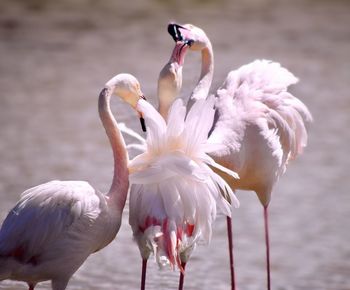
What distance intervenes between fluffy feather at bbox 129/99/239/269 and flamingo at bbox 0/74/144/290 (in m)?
0.27

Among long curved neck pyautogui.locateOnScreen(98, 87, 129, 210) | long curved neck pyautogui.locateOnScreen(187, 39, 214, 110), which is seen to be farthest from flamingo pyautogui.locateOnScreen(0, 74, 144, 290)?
long curved neck pyautogui.locateOnScreen(187, 39, 214, 110)

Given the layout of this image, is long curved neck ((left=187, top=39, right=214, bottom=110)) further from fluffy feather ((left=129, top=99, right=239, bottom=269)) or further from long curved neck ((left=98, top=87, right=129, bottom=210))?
fluffy feather ((left=129, top=99, right=239, bottom=269))

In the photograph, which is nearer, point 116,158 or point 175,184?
point 175,184

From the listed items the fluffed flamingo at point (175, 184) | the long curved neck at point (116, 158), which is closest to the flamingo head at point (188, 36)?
the long curved neck at point (116, 158)

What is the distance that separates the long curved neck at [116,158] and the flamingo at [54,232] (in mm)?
121

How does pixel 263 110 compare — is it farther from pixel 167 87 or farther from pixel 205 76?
pixel 167 87

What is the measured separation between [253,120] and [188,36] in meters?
0.69

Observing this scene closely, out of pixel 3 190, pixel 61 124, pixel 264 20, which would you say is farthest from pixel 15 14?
pixel 3 190

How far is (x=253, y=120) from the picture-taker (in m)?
6.93

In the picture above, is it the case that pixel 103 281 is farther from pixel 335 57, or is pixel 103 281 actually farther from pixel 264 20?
pixel 264 20

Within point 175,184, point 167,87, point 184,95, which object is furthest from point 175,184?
point 184,95

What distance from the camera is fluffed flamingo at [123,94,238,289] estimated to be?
5.96 metres

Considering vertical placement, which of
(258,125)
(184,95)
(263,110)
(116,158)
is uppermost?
(184,95)

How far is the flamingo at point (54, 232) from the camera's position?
240 inches
